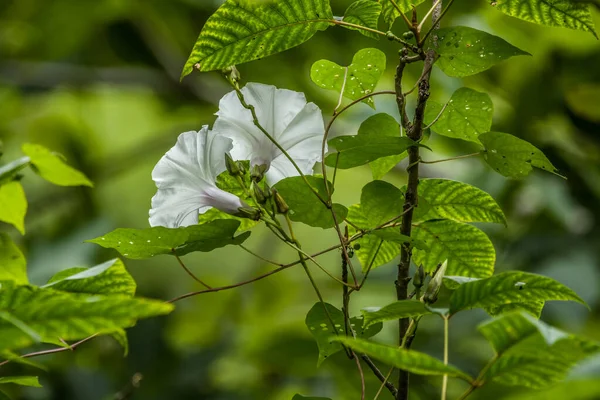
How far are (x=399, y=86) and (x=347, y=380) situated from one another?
820 mm

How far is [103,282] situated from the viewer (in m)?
0.50

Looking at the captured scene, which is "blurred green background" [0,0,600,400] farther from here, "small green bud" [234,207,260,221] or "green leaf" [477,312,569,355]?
"green leaf" [477,312,569,355]

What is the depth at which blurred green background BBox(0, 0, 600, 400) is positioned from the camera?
1350 mm

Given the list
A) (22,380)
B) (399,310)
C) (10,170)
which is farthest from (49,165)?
(399,310)

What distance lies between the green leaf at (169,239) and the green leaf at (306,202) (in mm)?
38

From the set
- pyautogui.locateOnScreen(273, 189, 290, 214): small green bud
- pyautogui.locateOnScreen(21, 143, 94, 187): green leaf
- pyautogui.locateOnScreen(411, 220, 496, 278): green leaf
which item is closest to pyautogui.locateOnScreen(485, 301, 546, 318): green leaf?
pyautogui.locateOnScreen(411, 220, 496, 278): green leaf

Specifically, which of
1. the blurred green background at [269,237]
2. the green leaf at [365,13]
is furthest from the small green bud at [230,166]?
the blurred green background at [269,237]

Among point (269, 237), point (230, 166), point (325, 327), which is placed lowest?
point (269, 237)

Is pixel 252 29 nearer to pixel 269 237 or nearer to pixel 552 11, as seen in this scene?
pixel 552 11

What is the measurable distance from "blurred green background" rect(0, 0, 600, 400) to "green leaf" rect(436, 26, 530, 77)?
424mm

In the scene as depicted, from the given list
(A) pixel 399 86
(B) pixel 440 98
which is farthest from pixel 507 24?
(A) pixel 399 86

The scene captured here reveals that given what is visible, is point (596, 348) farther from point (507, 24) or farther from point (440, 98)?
point (440, 98)

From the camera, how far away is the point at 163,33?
201 centimetres

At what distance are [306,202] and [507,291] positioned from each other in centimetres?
15
